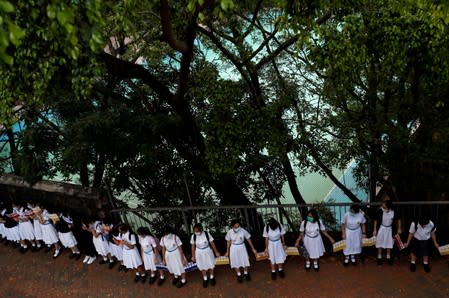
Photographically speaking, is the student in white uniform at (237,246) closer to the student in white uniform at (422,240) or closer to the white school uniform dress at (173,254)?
the white school uniform dress at (173,254)

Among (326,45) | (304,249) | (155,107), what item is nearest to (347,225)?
(304,249)

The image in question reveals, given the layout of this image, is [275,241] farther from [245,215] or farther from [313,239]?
[245,215]

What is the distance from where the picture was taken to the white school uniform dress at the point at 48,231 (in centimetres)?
1003

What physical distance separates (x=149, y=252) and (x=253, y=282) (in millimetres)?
2050

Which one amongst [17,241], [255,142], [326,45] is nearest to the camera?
[326,45]

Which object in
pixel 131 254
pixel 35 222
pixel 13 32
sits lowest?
pixel 131 254

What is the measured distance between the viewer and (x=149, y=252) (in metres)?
8.59

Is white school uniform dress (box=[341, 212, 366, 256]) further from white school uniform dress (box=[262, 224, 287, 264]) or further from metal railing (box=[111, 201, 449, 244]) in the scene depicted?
white school uniform dress (box=[262, 224, 287, 264])

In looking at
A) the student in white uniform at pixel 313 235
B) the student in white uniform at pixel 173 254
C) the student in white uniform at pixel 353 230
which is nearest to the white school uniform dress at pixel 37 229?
the student in white uniform at pixel 173 254

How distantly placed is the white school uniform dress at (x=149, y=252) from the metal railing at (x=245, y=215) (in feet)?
2.52

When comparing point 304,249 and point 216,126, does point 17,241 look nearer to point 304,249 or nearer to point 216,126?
point 216,126

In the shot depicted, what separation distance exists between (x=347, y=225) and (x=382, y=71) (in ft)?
10.3

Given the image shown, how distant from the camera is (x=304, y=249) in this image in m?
8.44

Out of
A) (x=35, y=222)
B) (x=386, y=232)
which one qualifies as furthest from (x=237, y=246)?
(x=35, y=222)
